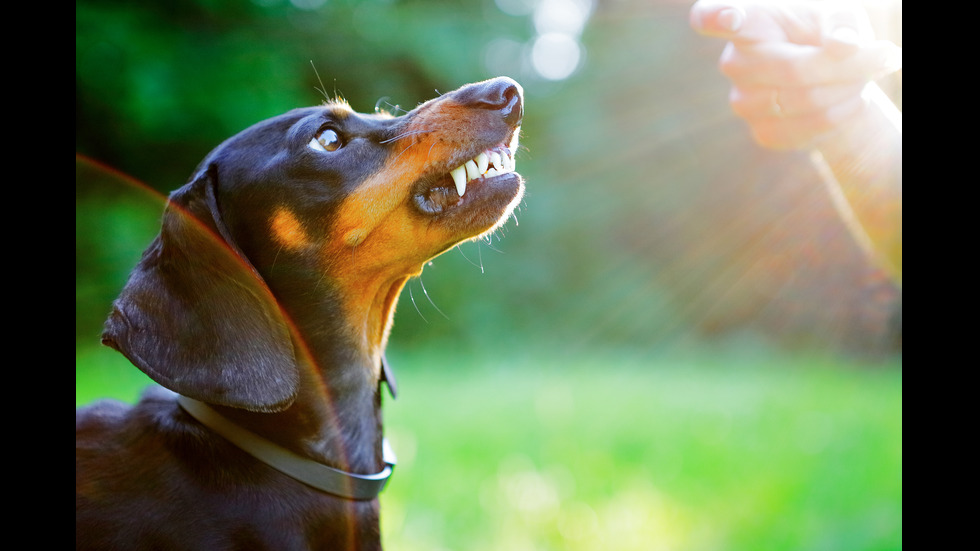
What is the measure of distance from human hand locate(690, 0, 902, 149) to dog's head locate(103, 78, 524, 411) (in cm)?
77

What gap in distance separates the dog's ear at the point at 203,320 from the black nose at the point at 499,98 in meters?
0.87

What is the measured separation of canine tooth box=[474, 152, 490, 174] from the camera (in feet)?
8.06

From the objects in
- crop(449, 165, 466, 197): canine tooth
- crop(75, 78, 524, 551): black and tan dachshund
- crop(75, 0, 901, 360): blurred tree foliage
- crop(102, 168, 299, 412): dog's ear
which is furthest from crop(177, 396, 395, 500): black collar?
crop(75, 0, 901, 360): blurred tree foliage

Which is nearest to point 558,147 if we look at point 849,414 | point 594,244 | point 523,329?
point 594,244

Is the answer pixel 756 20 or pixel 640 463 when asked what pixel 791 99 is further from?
pixel 640 463

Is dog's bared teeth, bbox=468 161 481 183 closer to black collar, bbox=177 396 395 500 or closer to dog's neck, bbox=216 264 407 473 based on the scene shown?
dog's neck, bbox=216 264 407 473

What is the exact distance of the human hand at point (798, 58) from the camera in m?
2.48

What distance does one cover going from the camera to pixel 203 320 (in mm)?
2232

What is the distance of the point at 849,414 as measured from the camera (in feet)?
20.7

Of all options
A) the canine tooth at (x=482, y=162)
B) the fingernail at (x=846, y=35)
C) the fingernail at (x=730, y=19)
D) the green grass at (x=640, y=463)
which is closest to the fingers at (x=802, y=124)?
the fingernail at (x=846, y=35)

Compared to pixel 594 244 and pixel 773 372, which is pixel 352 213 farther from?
pixel 594 244

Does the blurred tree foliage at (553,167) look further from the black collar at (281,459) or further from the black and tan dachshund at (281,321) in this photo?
the black collar at (281,459)

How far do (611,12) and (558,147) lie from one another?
2.49 meters

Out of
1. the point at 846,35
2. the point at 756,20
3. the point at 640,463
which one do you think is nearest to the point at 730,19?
the point at 756,20
